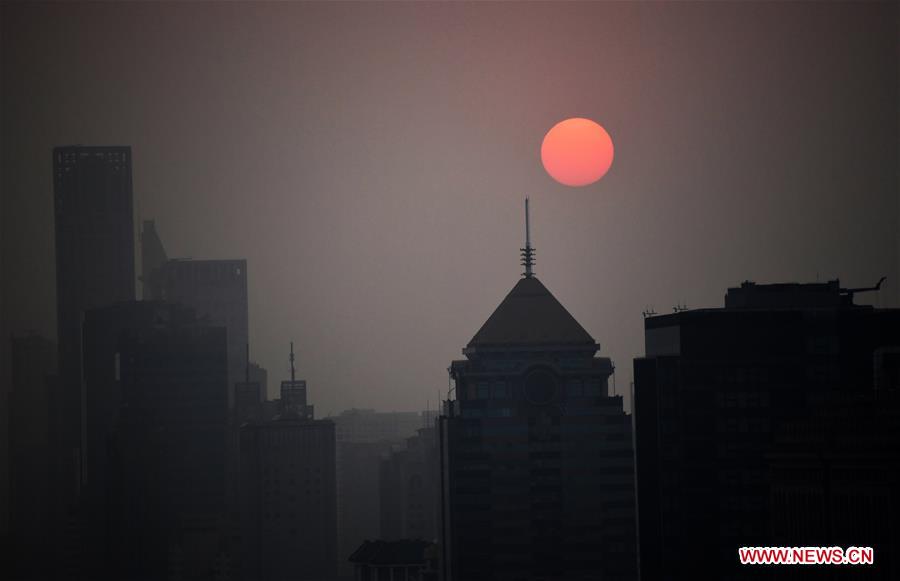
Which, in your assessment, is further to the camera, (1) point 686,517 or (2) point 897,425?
(1) point 686,517

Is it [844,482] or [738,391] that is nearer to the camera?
[844,482]

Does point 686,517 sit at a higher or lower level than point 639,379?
lower

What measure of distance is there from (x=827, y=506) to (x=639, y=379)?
198 feet

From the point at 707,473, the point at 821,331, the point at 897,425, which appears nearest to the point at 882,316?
the point at 821,331

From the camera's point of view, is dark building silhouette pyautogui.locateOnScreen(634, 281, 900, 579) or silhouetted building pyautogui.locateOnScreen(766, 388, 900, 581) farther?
dark building silhouette pyautogui.locateOnScreen(634, 281, 900, 579)

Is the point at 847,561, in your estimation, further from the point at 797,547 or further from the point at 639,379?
the point at 639,379

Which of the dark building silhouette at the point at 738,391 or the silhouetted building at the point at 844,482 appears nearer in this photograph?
the silhouetted building at the point at 844,482

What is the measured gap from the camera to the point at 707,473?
6565 inches

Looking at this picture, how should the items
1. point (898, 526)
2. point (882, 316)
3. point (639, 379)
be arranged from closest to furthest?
point (898, 526) < point (882, 316) < point (639, 379)

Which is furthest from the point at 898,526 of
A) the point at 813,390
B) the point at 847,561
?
the point at 813,390

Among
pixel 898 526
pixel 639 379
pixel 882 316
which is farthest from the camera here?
pixel 639 379

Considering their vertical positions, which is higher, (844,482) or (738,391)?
(738,391)

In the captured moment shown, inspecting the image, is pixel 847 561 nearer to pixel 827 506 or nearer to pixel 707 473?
pixel 827 506

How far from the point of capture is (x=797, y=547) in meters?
122
